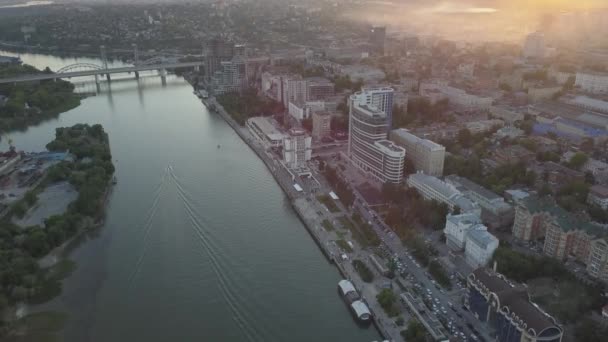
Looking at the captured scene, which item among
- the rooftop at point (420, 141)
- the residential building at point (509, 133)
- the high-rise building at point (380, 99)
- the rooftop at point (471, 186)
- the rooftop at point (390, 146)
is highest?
the high-rise building at point (380, 99)

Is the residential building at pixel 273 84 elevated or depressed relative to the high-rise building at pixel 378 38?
depressed

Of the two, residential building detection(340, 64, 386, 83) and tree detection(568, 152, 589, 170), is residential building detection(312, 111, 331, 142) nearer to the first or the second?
tree detection(568, 152, 589, 170)

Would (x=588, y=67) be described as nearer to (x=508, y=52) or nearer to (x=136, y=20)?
(x=508, y=52)

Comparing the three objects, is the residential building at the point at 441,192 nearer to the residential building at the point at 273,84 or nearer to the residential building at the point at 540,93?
the residential building at the point at 273,84

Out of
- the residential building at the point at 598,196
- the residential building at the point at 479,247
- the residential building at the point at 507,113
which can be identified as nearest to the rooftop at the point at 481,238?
the residential building at the point at 479,247

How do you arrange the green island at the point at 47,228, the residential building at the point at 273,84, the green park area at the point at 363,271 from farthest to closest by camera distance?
the residential building at the point at 273,84 < the green park area at the point at 363,271 < the green island at the point at 47,228

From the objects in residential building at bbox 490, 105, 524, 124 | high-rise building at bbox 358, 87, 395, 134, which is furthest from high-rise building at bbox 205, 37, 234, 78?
residential building at bbox 490, 105, 524, 124
